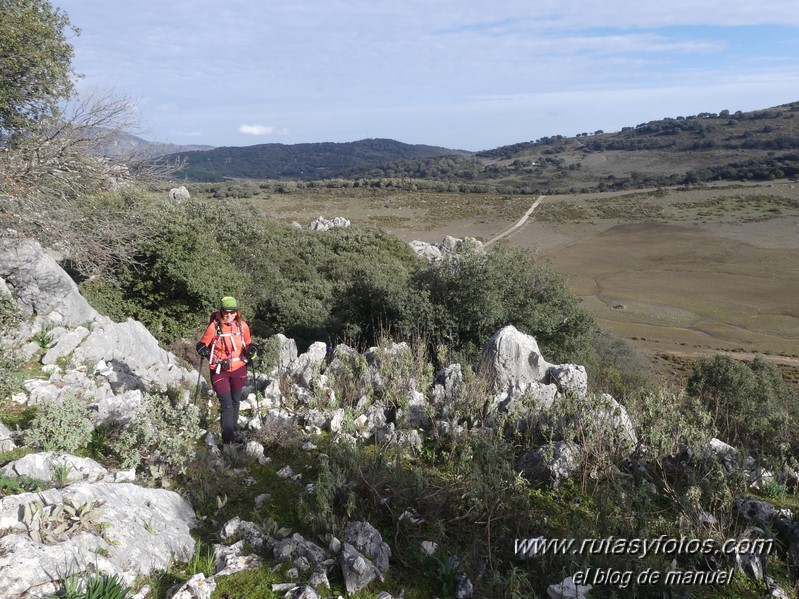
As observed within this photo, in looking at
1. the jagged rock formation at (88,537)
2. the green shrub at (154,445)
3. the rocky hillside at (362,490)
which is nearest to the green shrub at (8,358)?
the rocky hillside at (362,490)

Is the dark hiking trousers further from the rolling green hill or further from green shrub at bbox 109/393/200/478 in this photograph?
the rolling green hill

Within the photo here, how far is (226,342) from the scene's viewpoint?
6.43 meters

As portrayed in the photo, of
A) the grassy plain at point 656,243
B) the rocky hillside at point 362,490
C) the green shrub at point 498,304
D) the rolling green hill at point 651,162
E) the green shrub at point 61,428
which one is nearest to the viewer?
the rocky hillside at point 362,490

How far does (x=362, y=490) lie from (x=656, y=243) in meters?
64.4

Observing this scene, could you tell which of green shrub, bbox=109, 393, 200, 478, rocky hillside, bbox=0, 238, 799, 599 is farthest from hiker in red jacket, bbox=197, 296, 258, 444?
green shrub, bbox=109, 393, 200, 478

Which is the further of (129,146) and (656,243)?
(656,243)

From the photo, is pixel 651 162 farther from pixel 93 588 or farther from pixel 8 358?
pixel 93 588

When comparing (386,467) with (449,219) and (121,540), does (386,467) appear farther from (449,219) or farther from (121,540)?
(449,219)

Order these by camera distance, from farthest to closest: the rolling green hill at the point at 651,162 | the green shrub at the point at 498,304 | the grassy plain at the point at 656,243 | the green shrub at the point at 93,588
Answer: the rolling green hill at the point at 651,162, the grassy plain at the point at 656,243, the green shrub at the point at 498,304, the green shrub at the point at 93,588

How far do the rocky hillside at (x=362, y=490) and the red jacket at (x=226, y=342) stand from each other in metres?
0.77

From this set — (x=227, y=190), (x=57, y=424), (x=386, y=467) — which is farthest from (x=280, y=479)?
(x=227, y=190)

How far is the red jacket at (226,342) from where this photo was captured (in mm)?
6336

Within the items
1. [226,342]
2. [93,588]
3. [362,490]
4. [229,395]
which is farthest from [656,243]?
[93,588]

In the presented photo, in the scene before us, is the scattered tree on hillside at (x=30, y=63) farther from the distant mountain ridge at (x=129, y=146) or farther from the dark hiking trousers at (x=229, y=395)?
the dark hiking trousers at (x=229, y=395)
